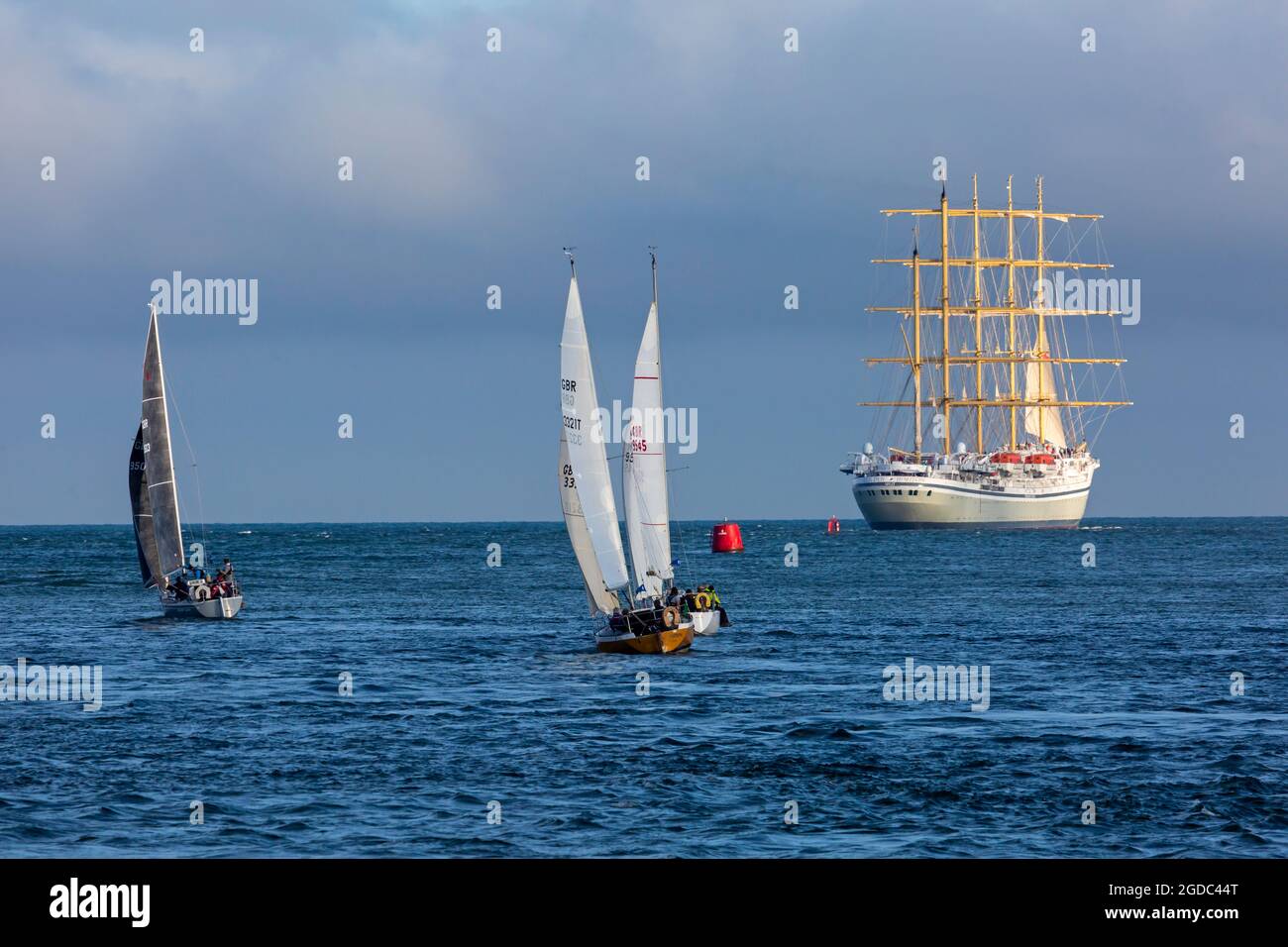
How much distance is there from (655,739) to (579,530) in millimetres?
16030

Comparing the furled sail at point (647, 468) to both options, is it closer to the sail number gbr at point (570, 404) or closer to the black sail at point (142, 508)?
the sail number gbr at point (570, 404)

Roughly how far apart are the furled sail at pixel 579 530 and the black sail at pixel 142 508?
2578cm

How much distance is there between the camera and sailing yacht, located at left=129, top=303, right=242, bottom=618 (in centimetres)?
6456

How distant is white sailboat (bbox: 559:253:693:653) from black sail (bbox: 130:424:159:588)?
26.3m

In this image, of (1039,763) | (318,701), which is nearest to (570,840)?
(1039,763)

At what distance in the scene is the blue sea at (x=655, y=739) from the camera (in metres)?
22.4

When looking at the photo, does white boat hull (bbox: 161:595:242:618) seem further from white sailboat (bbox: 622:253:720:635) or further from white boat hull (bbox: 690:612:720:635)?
white sailboat (bbox: 622:253:720:635)

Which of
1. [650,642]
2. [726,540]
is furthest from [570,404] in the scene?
[726,540]

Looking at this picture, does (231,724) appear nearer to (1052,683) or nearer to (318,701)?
(318,701)

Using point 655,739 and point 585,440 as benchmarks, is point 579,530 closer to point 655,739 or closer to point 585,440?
point 585,440

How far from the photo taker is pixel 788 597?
80375 mm

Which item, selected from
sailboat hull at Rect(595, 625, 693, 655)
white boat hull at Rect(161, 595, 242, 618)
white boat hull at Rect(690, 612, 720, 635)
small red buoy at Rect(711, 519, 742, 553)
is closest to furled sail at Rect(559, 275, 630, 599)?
sailboat hull at Rect(595, 625, 693, 655)
